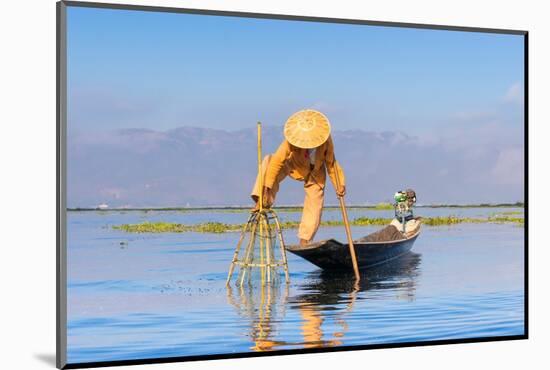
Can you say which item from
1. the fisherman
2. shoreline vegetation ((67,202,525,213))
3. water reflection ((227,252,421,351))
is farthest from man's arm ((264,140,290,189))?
water reflection ((227,252,421,351))

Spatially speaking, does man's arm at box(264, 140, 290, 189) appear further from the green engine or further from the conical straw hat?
the green engine

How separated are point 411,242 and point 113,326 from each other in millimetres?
2603

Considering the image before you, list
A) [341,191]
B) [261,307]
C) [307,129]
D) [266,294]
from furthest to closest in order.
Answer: [341,191] < [307,129] < [266,294] < [261,307]

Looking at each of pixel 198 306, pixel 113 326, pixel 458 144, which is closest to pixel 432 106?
pixel 458 144

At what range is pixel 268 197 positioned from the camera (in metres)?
9.32

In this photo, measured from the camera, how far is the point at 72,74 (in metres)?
8.40

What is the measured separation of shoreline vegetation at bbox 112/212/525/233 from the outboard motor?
100mm

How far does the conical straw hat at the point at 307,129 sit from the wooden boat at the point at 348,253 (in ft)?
2.53

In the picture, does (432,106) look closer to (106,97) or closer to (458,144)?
(458,144)

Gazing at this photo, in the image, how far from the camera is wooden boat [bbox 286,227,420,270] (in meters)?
9.39

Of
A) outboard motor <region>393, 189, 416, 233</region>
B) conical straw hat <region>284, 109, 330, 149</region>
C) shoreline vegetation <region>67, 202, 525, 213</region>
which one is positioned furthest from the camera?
outboard motor <region>393, 189, 416, 233</region>

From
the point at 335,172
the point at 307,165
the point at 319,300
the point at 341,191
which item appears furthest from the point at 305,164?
the point at 319,300

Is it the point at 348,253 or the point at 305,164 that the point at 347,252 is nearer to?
the point at 348,253

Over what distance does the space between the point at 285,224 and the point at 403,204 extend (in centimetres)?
101
